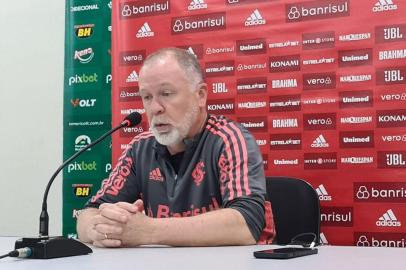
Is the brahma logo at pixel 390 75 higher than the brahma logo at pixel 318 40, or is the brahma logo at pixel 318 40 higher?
the brahma logo at pixel 318 40

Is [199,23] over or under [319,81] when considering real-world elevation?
over

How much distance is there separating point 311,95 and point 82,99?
148 cm

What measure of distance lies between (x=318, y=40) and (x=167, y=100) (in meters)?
1.13

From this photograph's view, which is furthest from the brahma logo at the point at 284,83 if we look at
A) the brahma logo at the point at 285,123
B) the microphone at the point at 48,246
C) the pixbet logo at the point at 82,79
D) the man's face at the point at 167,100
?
the microphone at the point at 48,246

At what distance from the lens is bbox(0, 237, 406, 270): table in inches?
46.6

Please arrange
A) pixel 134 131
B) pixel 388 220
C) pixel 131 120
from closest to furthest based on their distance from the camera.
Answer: pixel 131 120, pixel 388 220, pixel 134 131

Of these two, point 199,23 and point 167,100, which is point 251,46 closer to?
point 199,23

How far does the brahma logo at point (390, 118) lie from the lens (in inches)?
107

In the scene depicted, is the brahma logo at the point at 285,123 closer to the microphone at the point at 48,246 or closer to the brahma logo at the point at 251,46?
the brahma logo at the point at 251,46

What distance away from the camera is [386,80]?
2.76 meters

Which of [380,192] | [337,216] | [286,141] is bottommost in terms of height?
[337,216]

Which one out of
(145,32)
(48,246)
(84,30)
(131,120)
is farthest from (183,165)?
(84,30)

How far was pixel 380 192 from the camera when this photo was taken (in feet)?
9.01

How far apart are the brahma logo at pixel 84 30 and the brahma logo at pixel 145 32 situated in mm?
426
